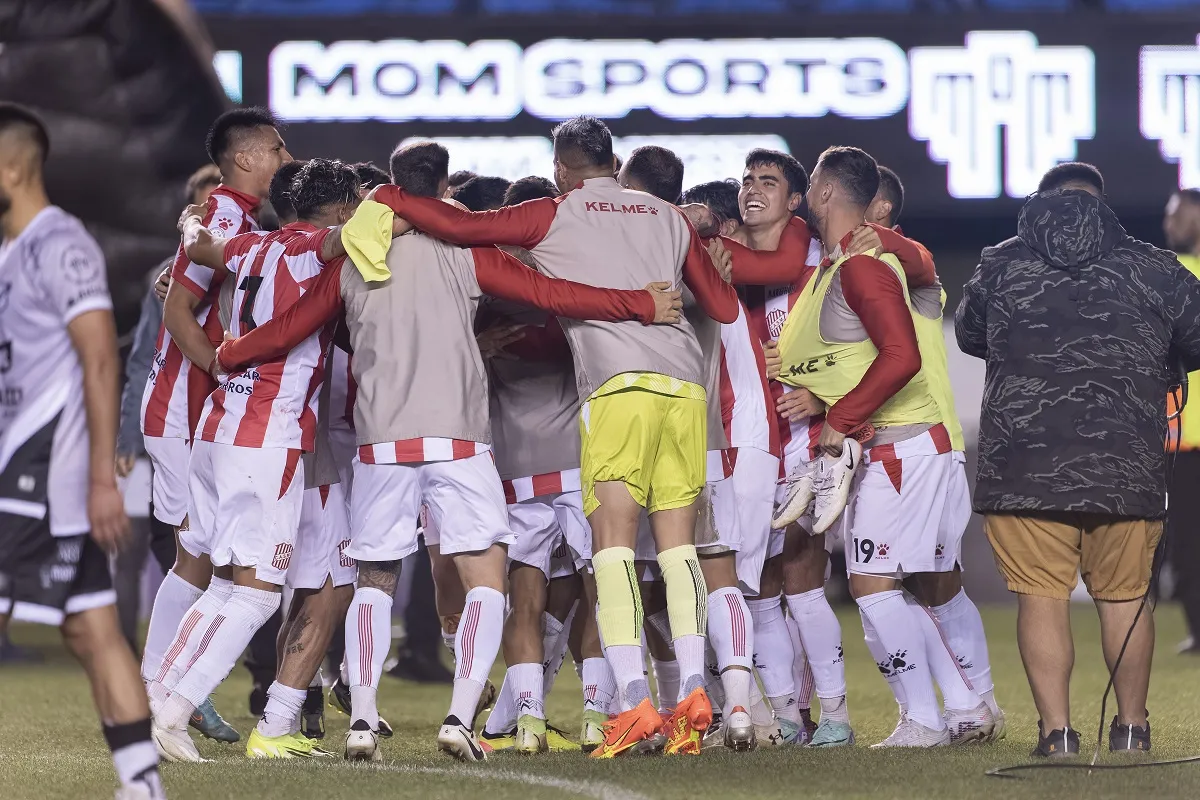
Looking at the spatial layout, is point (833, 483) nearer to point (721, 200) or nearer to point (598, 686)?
point (598, 686)

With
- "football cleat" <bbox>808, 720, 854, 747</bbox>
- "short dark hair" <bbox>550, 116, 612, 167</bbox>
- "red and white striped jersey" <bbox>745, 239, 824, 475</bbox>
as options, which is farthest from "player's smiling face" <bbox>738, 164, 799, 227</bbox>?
"football cleat" <bbox>808, 720, 854, 747</bbox>

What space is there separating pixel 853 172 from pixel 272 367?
212cm

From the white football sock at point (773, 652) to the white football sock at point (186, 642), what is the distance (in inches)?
72.6

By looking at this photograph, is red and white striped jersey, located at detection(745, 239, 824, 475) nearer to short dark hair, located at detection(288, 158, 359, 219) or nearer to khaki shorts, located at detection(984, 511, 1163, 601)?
khaki shorts, located at detection(984, 511, 1163, 601)

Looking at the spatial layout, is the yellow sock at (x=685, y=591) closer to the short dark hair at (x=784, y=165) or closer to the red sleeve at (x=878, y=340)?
the red sleeve at (x=878, y=340)

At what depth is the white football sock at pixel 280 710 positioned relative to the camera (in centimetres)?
518

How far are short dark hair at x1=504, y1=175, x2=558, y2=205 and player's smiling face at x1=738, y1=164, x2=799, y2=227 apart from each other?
2.39 feet

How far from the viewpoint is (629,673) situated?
4.83 meters

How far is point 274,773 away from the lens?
4.62m

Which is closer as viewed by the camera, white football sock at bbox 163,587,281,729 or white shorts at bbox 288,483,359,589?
white football sock at bbox 163,587,281,729

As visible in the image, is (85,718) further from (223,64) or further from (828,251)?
(223,64)

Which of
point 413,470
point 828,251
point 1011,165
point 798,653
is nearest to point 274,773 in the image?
point 413,470

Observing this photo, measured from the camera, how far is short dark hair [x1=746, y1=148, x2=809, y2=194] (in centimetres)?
595

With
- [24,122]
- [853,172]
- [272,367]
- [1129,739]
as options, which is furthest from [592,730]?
[24,122]
